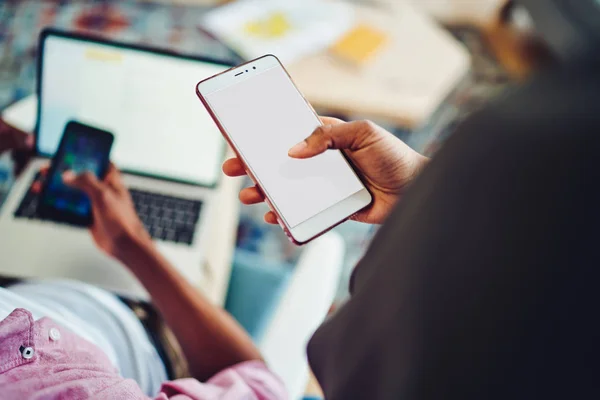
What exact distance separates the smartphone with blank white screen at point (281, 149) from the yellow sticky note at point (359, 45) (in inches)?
26.8

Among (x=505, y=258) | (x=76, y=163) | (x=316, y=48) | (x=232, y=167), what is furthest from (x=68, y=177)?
(x=316, y=48)

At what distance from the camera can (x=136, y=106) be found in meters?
0.80

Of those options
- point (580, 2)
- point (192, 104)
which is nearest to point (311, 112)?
point (192, 104)

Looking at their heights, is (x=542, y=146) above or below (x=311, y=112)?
above

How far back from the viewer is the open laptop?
73 cm

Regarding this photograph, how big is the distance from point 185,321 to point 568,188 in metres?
0.56

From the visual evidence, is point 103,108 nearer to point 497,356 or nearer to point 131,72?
point 131,72

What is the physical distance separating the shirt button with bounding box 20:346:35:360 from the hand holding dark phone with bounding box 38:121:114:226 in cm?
32

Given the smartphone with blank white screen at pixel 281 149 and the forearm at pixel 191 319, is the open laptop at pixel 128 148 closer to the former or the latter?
the forearm at pixel 191 319

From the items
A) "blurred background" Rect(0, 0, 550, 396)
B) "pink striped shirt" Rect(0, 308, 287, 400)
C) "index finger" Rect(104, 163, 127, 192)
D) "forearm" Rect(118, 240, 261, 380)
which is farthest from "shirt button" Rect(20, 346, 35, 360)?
"blurred background" Rect(0, 0, 550, 396)

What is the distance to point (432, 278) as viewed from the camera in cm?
21

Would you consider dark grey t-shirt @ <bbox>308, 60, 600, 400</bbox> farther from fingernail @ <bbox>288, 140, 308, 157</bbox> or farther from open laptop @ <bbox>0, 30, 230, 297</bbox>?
open laptop @ <bbox>0, 30, 230, 297</bbox>

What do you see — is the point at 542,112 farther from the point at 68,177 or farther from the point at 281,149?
the point at 68,177

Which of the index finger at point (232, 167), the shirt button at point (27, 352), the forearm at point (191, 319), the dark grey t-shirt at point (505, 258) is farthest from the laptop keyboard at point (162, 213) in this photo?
the dark grey t-shirt at point (505, 258)
